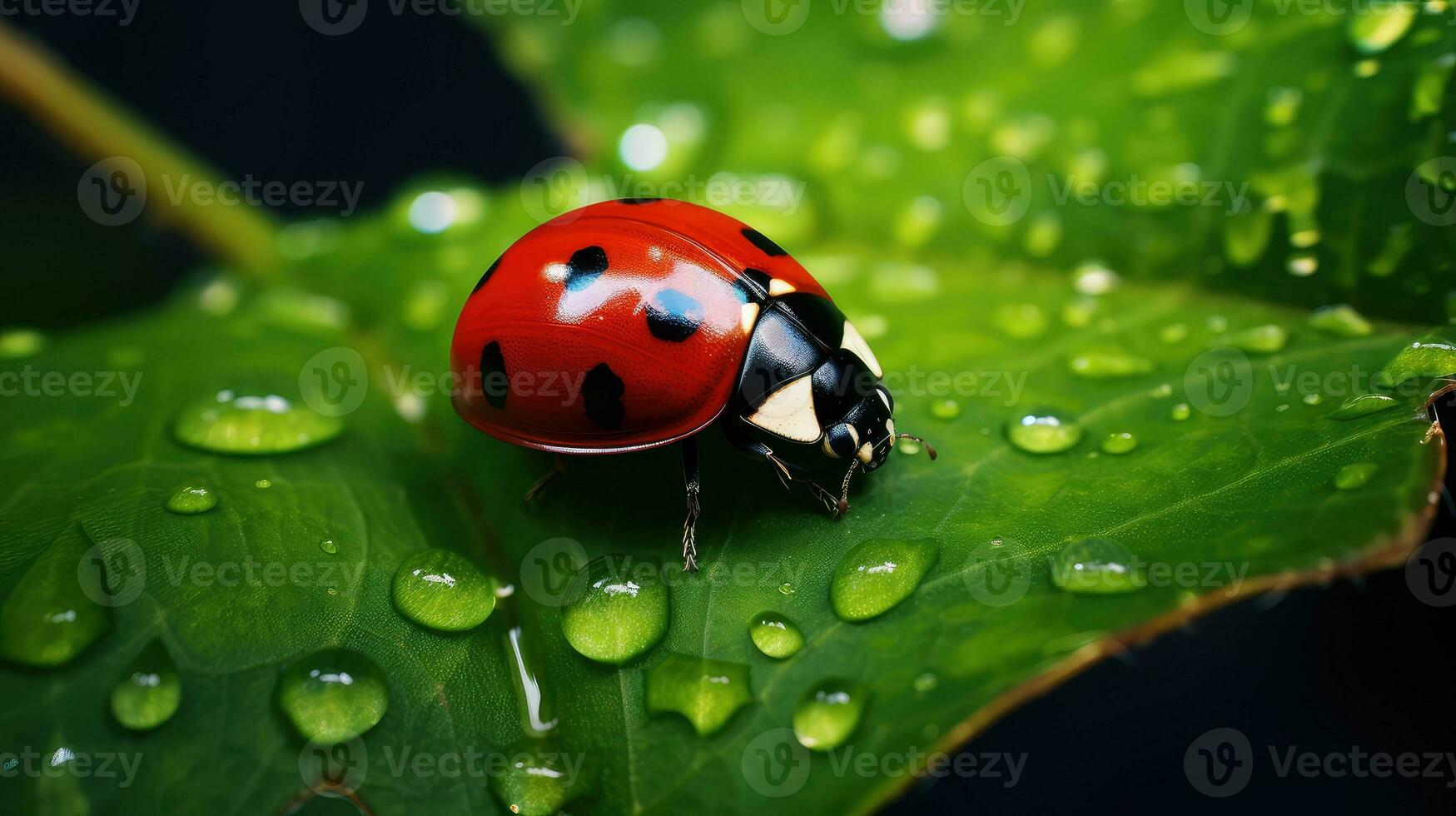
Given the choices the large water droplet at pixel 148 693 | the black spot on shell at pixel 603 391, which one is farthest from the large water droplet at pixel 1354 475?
the large water droplet at pixel 148 693

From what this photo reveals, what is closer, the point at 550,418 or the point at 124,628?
the point at 124,628

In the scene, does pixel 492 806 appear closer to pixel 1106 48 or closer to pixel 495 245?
pixel 495 245

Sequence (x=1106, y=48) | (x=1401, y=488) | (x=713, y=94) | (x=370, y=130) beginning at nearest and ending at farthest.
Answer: (x=1401, y=488)
(x=1106, y=48)
(x=713, y=94)
(x=370, y=130)

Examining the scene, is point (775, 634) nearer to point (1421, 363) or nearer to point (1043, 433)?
point (1043, 433)

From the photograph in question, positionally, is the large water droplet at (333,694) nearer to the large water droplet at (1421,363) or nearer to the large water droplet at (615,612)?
the large water droplet at (615,612)

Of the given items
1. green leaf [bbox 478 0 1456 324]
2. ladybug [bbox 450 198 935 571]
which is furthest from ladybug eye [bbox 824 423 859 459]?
green leaf [bbox 478 0 1456 324]

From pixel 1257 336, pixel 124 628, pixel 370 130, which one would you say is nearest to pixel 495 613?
pixel 124 628
